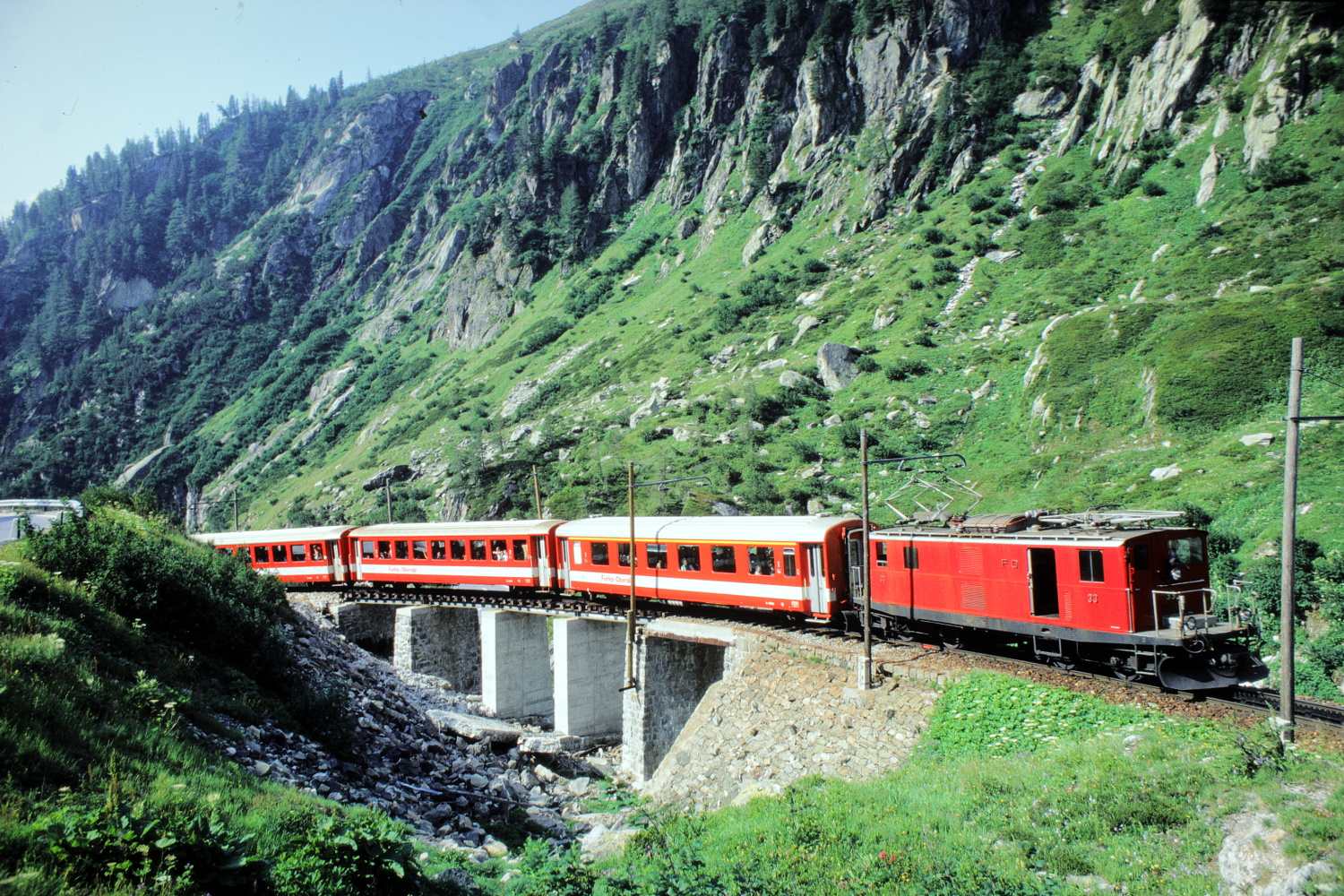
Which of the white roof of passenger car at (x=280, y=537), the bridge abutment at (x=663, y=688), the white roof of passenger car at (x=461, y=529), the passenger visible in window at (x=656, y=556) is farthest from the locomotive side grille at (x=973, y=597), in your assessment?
the white roof of passenger car at (x=280, y=537)

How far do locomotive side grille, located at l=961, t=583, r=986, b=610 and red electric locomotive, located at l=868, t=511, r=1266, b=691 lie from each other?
0.07 ft

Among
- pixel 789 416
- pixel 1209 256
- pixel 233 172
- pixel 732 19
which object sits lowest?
pixel 789 416

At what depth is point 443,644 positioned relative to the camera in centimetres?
3045

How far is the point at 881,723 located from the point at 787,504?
23581 mm

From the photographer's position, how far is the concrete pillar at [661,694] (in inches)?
826

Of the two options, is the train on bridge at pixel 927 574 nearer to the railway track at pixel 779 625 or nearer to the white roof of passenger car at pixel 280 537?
the railway track at pixel 779 625

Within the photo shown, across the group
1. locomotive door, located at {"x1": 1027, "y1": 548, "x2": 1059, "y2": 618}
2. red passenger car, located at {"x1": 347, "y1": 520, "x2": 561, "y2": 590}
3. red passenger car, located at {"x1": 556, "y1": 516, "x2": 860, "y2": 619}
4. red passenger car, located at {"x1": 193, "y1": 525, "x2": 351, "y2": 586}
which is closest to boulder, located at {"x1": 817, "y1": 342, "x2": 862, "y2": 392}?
red passenger car, located at {"x1": 347, "y1": 520, "x2": 561, "y2": 590}

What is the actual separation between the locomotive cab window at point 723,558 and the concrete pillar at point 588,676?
185 inches

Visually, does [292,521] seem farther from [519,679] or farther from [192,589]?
[192,589]

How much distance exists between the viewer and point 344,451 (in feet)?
302

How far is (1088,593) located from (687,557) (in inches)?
444

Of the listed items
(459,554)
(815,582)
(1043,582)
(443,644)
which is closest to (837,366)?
(459,554)

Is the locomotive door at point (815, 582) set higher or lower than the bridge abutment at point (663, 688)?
higher

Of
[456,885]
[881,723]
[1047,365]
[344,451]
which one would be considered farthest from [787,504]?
[344,451]
